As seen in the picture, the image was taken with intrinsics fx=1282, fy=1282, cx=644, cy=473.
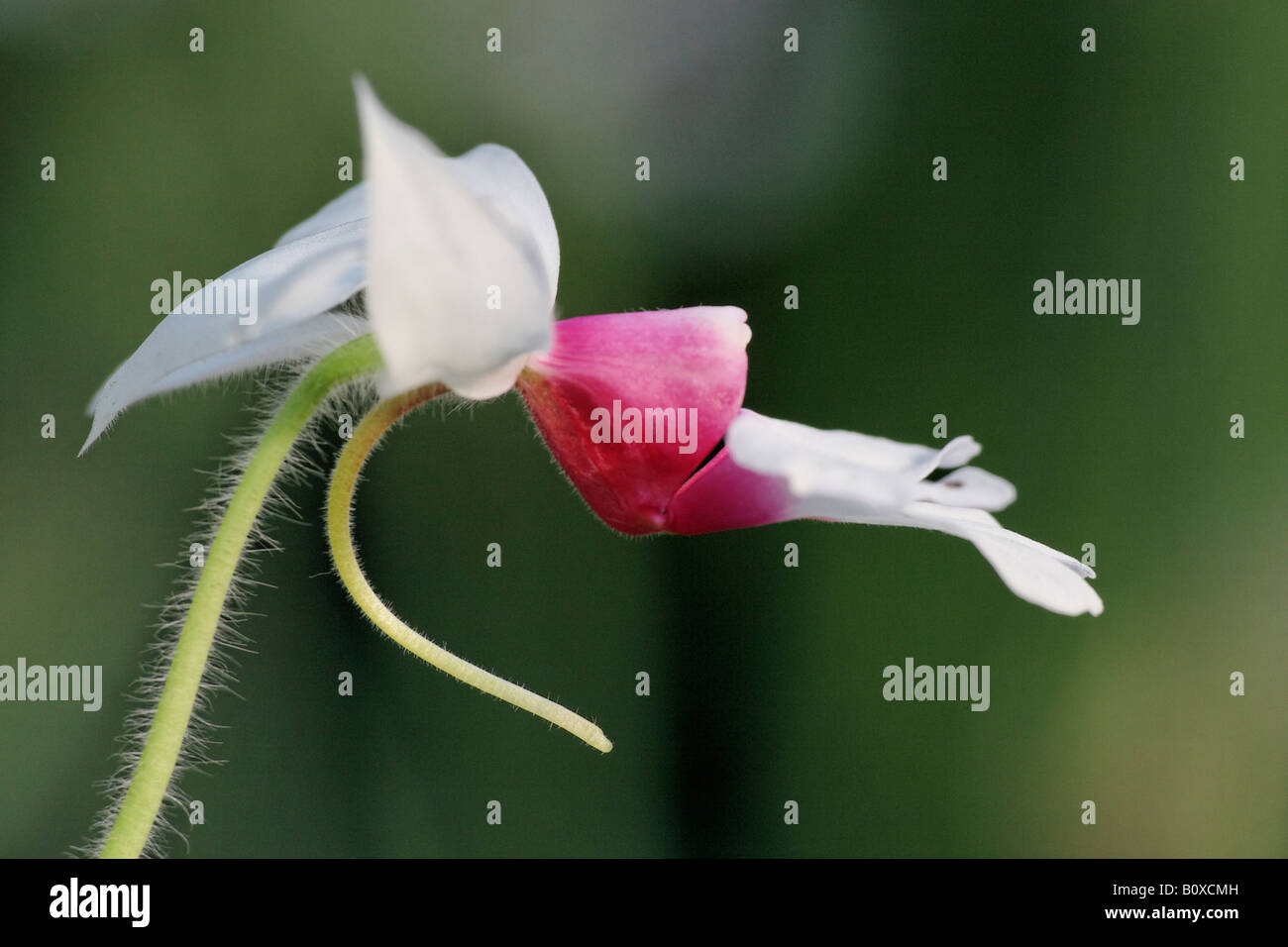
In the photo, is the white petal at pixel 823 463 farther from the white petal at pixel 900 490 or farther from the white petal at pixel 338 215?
the white petal at pixel 338 215

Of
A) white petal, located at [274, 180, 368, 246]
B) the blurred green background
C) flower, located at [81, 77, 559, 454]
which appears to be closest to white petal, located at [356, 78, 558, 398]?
flower, located at [81, 77, 559, 454]

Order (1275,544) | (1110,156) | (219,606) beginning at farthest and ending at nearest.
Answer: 1. (1110,156)
2. (1275,544)
3. (219,606)

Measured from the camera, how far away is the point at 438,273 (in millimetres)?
337

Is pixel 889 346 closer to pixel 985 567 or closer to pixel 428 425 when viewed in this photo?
pixel 985 567

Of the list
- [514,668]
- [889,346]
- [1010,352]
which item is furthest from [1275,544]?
[514,668]

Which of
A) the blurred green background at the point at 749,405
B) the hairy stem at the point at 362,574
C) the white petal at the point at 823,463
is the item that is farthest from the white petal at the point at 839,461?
the blurred green background at the point at 749,405

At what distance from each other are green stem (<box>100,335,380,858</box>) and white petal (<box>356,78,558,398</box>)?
0.04m

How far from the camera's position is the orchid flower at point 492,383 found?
340mm

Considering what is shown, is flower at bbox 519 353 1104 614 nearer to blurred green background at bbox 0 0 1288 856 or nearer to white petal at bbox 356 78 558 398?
white petal at bbox 356 78 558 398

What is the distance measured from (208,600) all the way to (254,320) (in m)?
0.09

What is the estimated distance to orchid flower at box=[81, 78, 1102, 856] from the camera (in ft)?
1.11

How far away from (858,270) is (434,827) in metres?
0.85

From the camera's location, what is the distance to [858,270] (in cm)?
162

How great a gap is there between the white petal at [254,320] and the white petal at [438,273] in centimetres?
5
